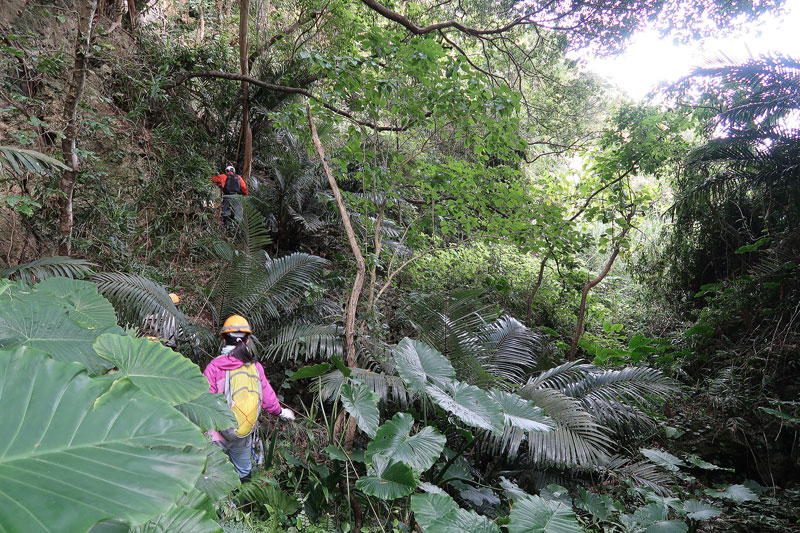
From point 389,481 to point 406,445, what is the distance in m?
0.20

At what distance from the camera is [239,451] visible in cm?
285

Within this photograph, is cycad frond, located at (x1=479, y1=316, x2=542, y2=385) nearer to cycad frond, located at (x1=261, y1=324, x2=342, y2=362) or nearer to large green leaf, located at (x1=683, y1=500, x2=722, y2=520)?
cycad frond, located at (x1=261, y1=324, x2=342, y2=362)

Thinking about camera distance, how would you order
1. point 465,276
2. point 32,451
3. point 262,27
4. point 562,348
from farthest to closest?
point 262,27
point 465,276
point 562,348
point 32,451

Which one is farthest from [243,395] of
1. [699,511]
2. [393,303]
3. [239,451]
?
[393,303]

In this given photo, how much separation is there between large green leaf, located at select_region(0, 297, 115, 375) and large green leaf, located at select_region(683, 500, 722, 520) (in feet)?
10.5

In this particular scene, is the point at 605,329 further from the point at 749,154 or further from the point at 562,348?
the point at 749,154

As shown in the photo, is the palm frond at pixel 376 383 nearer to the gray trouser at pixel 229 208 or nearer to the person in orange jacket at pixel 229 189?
the gray trouser at pixel 229 208

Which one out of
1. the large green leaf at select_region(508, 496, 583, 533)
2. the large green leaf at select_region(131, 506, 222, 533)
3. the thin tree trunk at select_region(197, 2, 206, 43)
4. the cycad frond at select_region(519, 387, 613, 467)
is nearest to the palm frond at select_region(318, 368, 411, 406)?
the cycad frond at select_region(519, 387, 613, 467)

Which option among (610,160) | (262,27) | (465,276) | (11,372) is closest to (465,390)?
(11,372)

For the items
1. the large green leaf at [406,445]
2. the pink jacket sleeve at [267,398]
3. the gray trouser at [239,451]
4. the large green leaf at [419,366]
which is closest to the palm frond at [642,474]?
the large green leaf at [419,366]

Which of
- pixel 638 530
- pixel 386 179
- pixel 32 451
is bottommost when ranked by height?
pixel 638 530

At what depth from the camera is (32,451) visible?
59 centimetres

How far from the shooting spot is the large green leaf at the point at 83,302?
1.60 m

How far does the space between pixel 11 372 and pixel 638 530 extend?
3.22m
